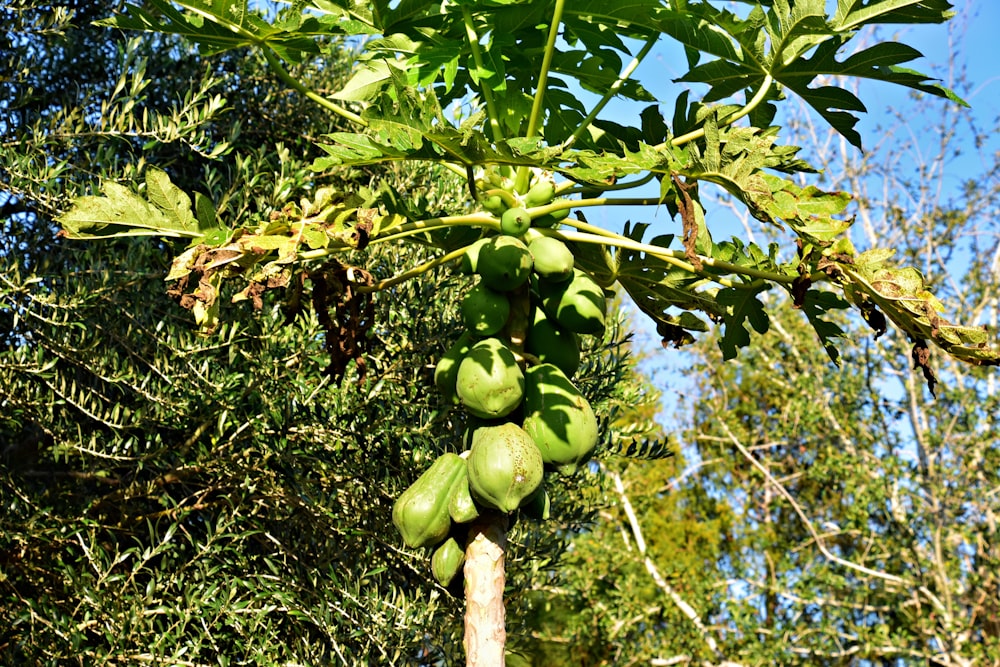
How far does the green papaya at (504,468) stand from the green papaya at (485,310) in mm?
236

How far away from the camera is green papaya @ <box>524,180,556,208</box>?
6.43ft

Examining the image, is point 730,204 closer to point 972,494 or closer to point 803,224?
point 972,494

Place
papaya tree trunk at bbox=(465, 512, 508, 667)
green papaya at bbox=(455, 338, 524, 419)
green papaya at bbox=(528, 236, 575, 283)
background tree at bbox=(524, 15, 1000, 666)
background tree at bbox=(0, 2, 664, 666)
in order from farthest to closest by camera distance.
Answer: background tree at bbox=(524, 15, 1000, 666) → background tree at bbox=(0, 2, 664, 666) → green papaya at bbox=(528, 236, 575, 283) → green papaya at bbox=(455, 338, 524, 419) → papaya tree trunk at bbox=(465, 512, 508, 667)

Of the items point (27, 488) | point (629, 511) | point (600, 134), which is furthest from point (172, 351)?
point (629, 511)

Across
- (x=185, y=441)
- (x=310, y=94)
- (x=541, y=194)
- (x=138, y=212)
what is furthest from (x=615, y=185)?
(x=185, y=441)

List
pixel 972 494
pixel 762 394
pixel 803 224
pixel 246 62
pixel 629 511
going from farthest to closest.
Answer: pixel 762 394, pixel 629 511, pixel 972 494, pixel 246 62, pixel 803 224

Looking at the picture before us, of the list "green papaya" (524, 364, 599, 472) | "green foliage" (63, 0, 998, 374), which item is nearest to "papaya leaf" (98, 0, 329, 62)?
"green foliage" (63, 0, 998, 374)

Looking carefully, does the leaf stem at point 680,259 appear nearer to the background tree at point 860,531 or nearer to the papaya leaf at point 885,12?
the papaya leaf at point 885,12

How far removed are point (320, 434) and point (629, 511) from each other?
7431 mm

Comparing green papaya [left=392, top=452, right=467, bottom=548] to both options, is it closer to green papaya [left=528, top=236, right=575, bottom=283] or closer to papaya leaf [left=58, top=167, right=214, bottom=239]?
green papaya [left=528, top=236, right=575, bottom=283]

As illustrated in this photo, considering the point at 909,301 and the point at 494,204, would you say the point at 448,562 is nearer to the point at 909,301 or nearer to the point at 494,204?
the point at 494,204

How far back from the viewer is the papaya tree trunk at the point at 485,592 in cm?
161

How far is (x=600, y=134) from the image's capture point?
2281 millimetres

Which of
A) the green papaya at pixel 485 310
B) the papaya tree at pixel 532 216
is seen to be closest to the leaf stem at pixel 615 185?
the papaya tree at pixel 532 216
